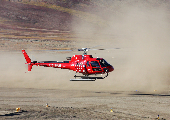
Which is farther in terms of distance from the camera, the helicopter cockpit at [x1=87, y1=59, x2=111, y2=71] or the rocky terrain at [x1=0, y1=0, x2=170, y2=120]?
the helicopter cockpit at [x1=87, y1=59, x2=111, y2=71]

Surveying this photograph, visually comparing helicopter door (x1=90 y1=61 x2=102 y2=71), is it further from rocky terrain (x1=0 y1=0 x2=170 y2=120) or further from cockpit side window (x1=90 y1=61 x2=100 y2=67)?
rocky terrain (x1=0 y1=0 x2=170 y2=120)

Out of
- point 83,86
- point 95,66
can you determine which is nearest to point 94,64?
point 95,66

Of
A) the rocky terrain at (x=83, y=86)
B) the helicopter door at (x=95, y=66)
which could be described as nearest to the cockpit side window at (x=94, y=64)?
the helicopter door at (x=95, y=66)

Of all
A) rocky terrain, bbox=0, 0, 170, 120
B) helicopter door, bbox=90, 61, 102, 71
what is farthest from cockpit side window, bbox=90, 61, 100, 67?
rocky terrain, bbox=0, 0, 170, 120

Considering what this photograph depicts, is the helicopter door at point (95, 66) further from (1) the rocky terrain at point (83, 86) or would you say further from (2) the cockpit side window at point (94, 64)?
Result: (1) the rocky terrain at point (83, 86)

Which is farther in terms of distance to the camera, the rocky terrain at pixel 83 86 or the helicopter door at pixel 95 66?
the helicopter door at pixel 95 66

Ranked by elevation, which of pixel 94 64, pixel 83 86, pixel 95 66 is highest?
pixel 94 64

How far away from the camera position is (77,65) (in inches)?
879

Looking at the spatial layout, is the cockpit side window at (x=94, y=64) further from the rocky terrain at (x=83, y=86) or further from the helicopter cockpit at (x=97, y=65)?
the rocky terrain at (x=83, y=86)

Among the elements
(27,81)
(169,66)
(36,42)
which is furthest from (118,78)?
(36,42)

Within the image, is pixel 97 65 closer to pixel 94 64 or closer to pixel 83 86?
pixel 94 64

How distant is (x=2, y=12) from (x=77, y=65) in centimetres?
7200

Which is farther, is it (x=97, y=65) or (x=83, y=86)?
(x=83, y=86)

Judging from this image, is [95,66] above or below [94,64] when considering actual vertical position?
below
